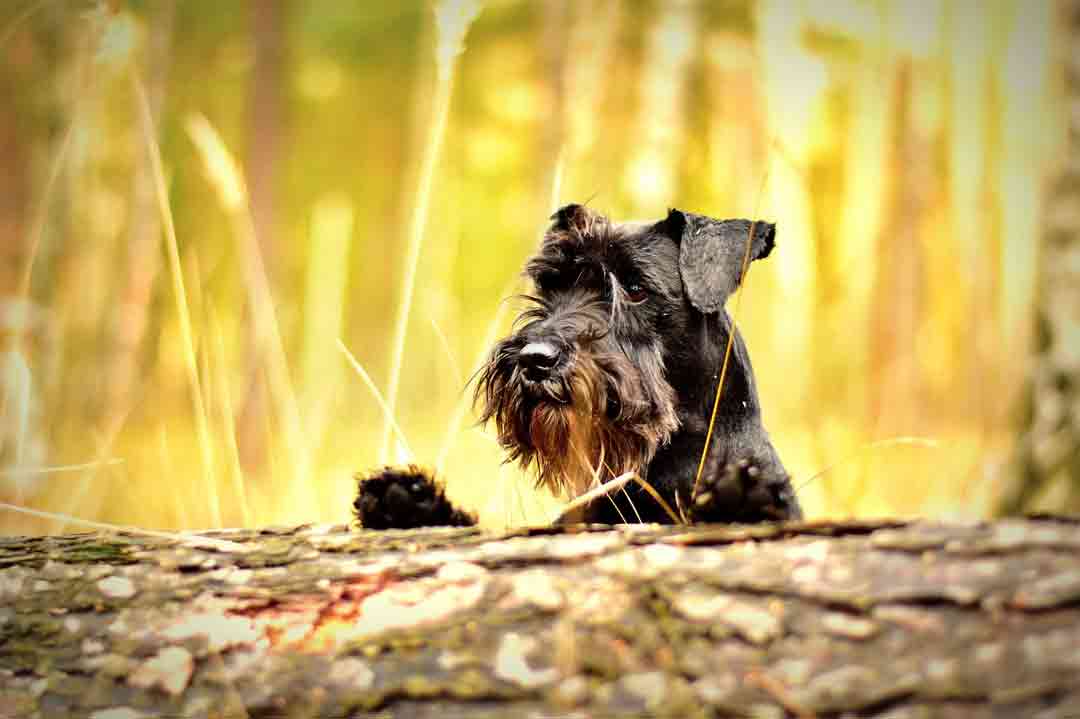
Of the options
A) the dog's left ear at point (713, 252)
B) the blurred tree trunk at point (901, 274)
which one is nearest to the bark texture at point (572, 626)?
the dog's left ear at point (713, 252)

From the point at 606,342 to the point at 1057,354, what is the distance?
75.8 inches

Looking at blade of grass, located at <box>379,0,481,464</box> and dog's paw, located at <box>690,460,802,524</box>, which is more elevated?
blade of grass, located at <box>379,0,481,464</box>

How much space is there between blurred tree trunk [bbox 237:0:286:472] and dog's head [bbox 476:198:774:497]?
401 centimetres

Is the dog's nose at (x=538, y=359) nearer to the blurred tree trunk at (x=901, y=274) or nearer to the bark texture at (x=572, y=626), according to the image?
the bark texture at (x=572, y=626)

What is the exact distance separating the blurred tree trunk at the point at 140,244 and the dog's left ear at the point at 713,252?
2786 mm

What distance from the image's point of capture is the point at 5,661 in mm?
1748

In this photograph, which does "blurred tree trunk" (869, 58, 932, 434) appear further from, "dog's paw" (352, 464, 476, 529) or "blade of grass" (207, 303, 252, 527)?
"blade of grass" (207, 303, 252, 527)

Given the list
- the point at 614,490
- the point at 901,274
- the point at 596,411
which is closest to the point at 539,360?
the point at 596,411

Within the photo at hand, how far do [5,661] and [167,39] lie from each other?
461 centimetres

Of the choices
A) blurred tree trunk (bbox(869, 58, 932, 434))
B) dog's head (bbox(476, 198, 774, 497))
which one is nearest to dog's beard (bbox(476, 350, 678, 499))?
dog's head (bbox(476, 198, 774, 497))

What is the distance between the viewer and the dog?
8.98 feet

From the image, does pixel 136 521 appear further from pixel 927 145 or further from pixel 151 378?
pixel 927 145

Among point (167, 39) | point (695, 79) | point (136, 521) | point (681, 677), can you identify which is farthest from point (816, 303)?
point (695, 79)

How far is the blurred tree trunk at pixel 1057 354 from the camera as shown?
3.46 metres
